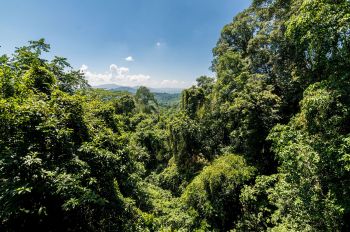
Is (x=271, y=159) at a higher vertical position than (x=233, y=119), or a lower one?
lower

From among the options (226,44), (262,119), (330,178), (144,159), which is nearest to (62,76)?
(262,119)

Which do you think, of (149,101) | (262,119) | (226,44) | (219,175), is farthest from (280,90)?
(149,101)

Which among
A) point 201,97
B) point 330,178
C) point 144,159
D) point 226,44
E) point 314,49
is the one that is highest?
point 226,44

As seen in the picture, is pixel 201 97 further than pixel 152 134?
No

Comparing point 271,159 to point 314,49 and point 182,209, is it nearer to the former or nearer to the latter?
point 182,209

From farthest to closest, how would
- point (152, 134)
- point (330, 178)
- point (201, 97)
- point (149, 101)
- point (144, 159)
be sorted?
point (149, 101)
point (152, 134)
point (144, 159)
point (201, 97)
point (330, 178)

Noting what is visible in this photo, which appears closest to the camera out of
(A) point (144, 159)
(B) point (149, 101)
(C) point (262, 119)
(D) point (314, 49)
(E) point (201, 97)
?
(D) point (314, 49)
